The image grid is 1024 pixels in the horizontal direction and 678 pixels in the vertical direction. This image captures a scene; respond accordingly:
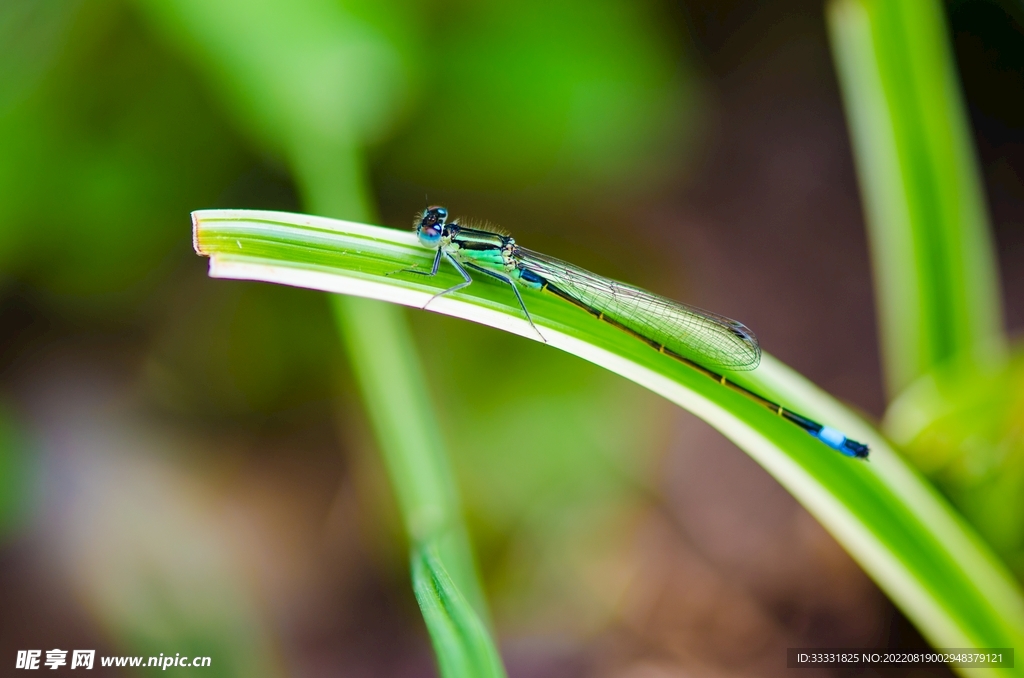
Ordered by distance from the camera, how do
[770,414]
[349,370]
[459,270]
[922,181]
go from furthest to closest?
[349,370] → [922,181] → [459,270] → [770,414]

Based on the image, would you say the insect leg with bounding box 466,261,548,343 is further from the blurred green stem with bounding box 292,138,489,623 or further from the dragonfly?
the blurred green stem with bounding box 292,138,489,623

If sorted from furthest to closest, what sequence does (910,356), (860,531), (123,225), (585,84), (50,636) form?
(585,84) → (123,225) → (50,636) → (910,356) → (860,531)

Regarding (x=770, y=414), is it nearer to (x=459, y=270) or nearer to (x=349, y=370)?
(x=459, y=270)

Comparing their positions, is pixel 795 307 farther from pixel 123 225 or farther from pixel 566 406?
pixel 123 225

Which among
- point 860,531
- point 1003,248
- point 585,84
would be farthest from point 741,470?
point 585,84

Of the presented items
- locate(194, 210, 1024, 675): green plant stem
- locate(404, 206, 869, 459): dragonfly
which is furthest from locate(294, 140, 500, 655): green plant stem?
locate(194, 210, 1024, 675): green plant stem

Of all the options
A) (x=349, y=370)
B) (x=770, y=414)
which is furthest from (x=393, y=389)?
(x=770, y=414)

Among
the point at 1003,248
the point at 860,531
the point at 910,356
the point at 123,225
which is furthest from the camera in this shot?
the point at 1003,248
